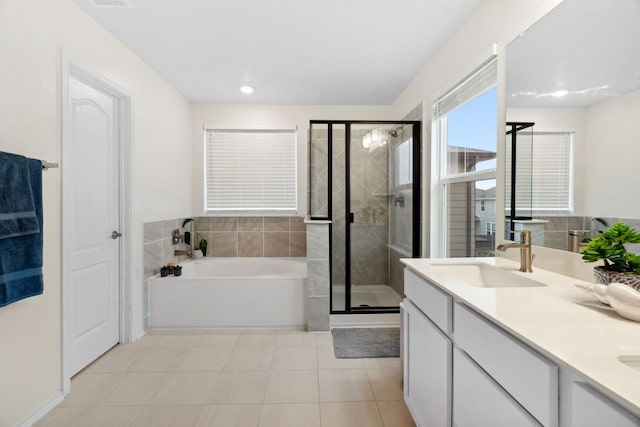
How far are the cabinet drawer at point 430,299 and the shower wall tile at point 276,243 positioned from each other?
8.03ft

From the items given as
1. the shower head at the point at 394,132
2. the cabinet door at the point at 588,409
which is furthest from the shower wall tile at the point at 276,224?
the cabinet door at the point at 588,409

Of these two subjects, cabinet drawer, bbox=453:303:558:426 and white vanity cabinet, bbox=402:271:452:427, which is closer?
cabinet drawer, bbox=453:303:558:426

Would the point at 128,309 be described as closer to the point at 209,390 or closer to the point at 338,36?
the point at 209,390

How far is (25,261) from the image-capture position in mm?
1646

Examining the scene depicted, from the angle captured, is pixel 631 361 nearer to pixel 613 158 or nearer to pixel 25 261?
pixel 613 158

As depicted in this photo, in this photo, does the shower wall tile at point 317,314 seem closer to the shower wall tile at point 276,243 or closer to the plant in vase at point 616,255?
the shower wall tile at point 276,243

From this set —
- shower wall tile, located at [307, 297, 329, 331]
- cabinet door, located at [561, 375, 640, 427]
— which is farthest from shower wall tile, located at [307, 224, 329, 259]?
cabinet door, located at [561, 375, 640, 427]

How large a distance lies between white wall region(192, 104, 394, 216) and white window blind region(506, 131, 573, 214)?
2.58m

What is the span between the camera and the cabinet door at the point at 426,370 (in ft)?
4.25

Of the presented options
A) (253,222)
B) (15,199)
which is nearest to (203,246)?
(253,222)

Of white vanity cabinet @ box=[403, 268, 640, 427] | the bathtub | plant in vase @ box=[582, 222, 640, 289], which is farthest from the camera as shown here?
the bathtub

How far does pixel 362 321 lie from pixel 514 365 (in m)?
2.40

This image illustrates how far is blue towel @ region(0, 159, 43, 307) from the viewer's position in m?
1.55

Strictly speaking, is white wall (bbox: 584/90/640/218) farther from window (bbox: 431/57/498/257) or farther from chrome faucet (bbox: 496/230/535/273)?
window (bbox: 431/57/498/257)
